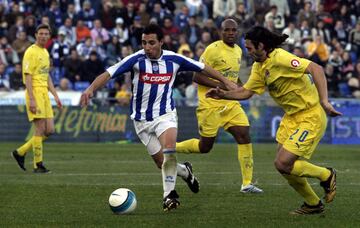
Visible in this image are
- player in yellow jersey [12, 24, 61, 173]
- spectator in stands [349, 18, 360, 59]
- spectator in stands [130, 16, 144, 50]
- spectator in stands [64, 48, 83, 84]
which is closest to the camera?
player in yellow jersey [12, 24, 61, 173]

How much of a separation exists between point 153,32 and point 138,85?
2.44ft

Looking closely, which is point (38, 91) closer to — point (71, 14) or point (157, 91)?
point (157, 91)

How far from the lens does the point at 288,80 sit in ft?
39.8

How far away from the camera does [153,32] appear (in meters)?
12.8

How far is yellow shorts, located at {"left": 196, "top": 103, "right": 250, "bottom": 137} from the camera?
1598 centimetres

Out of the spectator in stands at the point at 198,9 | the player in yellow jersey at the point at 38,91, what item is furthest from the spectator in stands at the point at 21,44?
the player in yellow jersey at the point at 38,91

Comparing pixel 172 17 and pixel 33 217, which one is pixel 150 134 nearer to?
pixel 33 217

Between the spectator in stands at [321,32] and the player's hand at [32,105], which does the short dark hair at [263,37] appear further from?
the spectator in stands at [321,32]

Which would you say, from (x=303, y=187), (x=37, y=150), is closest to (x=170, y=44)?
(x=37, y=150)

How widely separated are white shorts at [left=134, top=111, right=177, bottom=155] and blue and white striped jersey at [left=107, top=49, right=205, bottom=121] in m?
0.07

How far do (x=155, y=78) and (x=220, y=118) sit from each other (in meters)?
3.31

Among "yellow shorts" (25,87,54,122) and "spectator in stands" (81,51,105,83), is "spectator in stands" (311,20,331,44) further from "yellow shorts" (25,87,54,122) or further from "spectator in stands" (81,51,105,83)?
"yellow shorts" (25,87,54,122)

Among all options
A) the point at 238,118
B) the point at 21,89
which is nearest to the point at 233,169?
the point at 238,118

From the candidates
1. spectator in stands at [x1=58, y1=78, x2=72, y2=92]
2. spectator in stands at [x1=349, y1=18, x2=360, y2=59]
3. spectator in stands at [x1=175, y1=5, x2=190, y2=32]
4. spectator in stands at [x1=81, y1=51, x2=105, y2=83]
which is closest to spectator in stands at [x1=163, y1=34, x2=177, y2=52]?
spectator in stands at [x1=175, y1=5, x2=190, y2=32]
